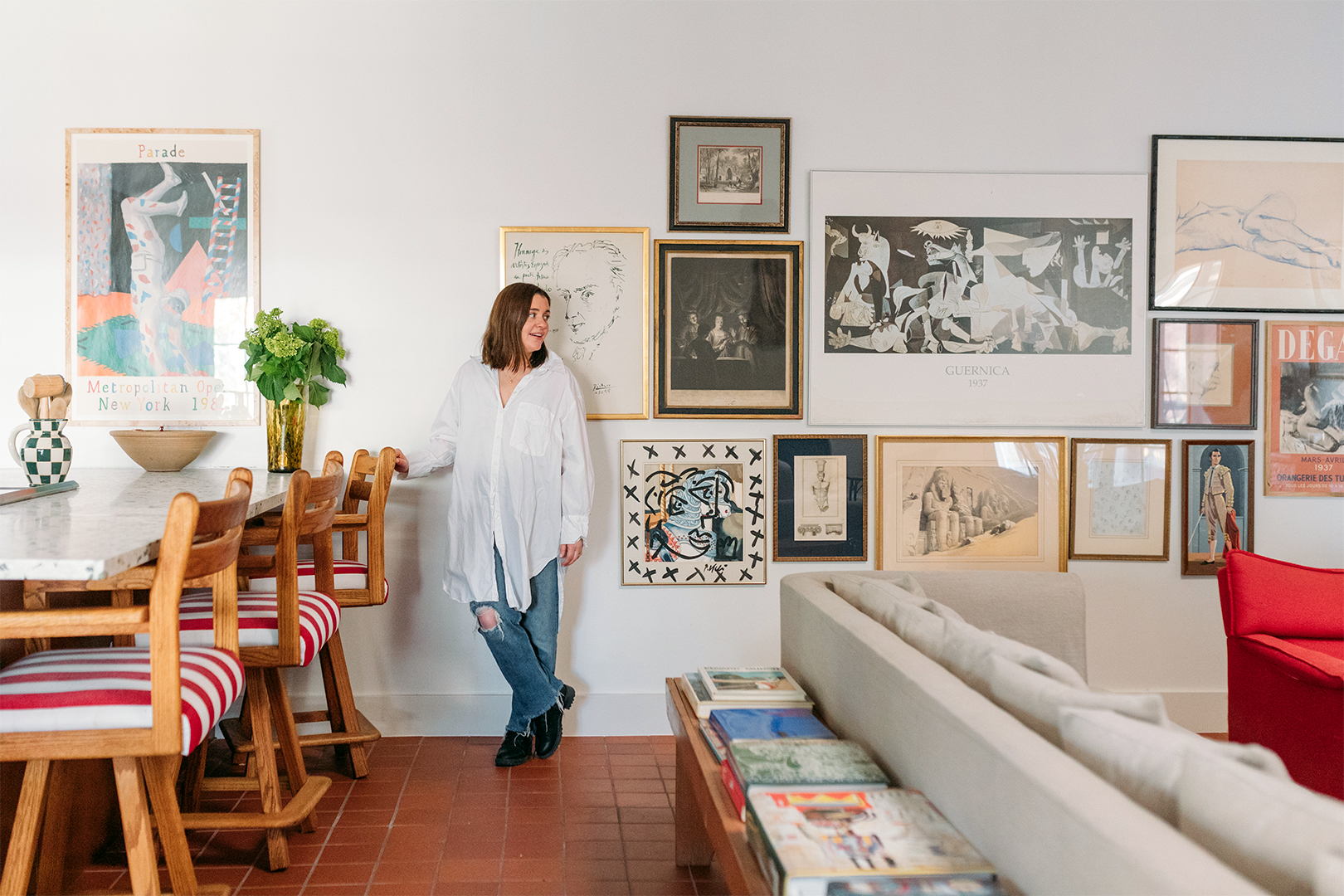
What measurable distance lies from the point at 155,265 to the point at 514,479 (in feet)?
5.47

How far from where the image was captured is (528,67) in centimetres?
332

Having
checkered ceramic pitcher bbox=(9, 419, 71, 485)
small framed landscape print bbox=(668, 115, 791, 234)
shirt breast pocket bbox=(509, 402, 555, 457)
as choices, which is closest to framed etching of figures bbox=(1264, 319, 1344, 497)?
small framed landscape print bbox=(668, 115, 791, 234)

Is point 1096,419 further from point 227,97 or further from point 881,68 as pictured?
point 227,97

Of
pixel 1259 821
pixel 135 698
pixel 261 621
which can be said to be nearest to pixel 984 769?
pixel 1259 821

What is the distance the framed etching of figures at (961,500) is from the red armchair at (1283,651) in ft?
2.80

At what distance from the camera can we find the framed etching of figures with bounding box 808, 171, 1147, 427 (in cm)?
340

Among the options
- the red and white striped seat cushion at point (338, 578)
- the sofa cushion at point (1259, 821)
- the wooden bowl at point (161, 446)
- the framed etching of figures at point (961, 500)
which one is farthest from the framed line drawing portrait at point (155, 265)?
the sofa cushion at point (1259, 821)

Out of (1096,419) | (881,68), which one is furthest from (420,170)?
(1096,419)

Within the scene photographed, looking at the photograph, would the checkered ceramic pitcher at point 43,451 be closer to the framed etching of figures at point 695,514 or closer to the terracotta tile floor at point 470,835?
the terracotta tile floor at point 470,835

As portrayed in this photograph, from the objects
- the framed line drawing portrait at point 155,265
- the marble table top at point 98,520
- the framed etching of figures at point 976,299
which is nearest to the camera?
the marble table top at point 98,520

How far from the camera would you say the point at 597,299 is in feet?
11.0

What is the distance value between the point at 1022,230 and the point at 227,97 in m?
3.16

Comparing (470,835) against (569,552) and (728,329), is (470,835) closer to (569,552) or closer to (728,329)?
(569,552)

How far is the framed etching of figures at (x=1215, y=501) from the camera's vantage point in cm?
349
